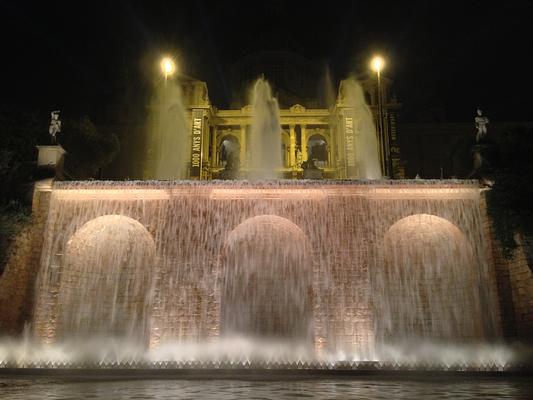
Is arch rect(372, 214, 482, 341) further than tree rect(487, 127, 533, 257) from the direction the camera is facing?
Yes

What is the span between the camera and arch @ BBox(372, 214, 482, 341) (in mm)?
19359

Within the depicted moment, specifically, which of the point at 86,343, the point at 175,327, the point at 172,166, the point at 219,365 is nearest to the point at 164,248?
the point at 175,327

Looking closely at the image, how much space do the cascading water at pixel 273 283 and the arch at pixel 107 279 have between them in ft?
0.15

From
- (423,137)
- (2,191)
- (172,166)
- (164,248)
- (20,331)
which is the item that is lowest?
(20,331)

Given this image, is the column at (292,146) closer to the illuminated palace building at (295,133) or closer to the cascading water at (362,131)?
the illuminated palace building at (295,133)

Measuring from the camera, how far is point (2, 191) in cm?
1945

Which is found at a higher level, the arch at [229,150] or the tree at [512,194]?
the arch at [229,150]

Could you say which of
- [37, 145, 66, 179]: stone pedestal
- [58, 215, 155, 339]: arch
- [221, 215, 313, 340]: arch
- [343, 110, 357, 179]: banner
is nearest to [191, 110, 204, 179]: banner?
[343, 110, 357, 179]: banner

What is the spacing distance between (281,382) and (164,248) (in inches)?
370

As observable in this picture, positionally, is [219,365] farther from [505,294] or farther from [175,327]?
[505,294]

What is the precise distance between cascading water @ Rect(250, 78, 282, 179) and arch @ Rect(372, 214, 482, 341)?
→ 14.0 metres

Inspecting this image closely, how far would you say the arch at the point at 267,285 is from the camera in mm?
21547

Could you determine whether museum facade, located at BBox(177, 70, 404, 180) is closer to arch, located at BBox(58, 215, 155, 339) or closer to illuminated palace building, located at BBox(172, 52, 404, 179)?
illuminated palace building, located at BBox(172, 52, 404, 179)

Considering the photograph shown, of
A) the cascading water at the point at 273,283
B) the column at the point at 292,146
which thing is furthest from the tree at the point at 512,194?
the column at the point at 292,146
